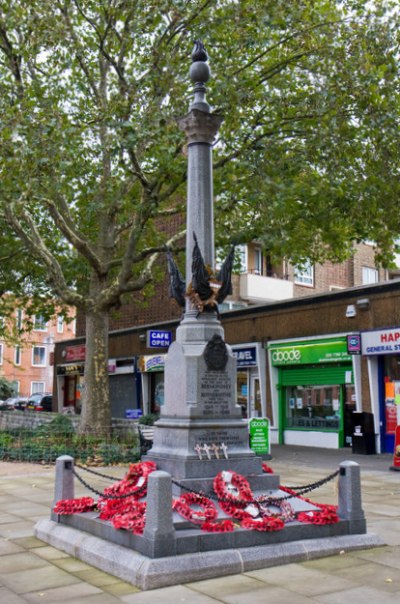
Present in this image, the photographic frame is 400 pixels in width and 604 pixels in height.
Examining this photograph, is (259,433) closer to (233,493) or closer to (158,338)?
(233,493)

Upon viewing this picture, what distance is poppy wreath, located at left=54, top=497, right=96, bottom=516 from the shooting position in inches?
→ 318

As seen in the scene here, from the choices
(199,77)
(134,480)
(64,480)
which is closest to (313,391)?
(199,77)

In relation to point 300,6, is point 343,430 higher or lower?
lower

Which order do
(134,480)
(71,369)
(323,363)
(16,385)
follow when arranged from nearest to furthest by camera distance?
(134,480) → (323,363) → (71,369) → (16,385)

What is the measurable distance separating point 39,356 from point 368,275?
4070cm

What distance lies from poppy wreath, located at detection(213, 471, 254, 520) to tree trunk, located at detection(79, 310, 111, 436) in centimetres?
1023

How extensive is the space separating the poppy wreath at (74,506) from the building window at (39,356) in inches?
2297

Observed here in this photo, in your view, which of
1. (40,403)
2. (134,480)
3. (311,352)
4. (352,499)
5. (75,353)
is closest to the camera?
(352,499)

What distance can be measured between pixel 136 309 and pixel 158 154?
57.5 feet

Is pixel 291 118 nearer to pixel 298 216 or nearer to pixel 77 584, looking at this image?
pixel 298 216

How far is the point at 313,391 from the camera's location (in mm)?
22359

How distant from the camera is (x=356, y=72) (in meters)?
15.3

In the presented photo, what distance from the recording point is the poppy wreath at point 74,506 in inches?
318

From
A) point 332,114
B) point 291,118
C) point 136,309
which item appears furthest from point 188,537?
point 136,309
